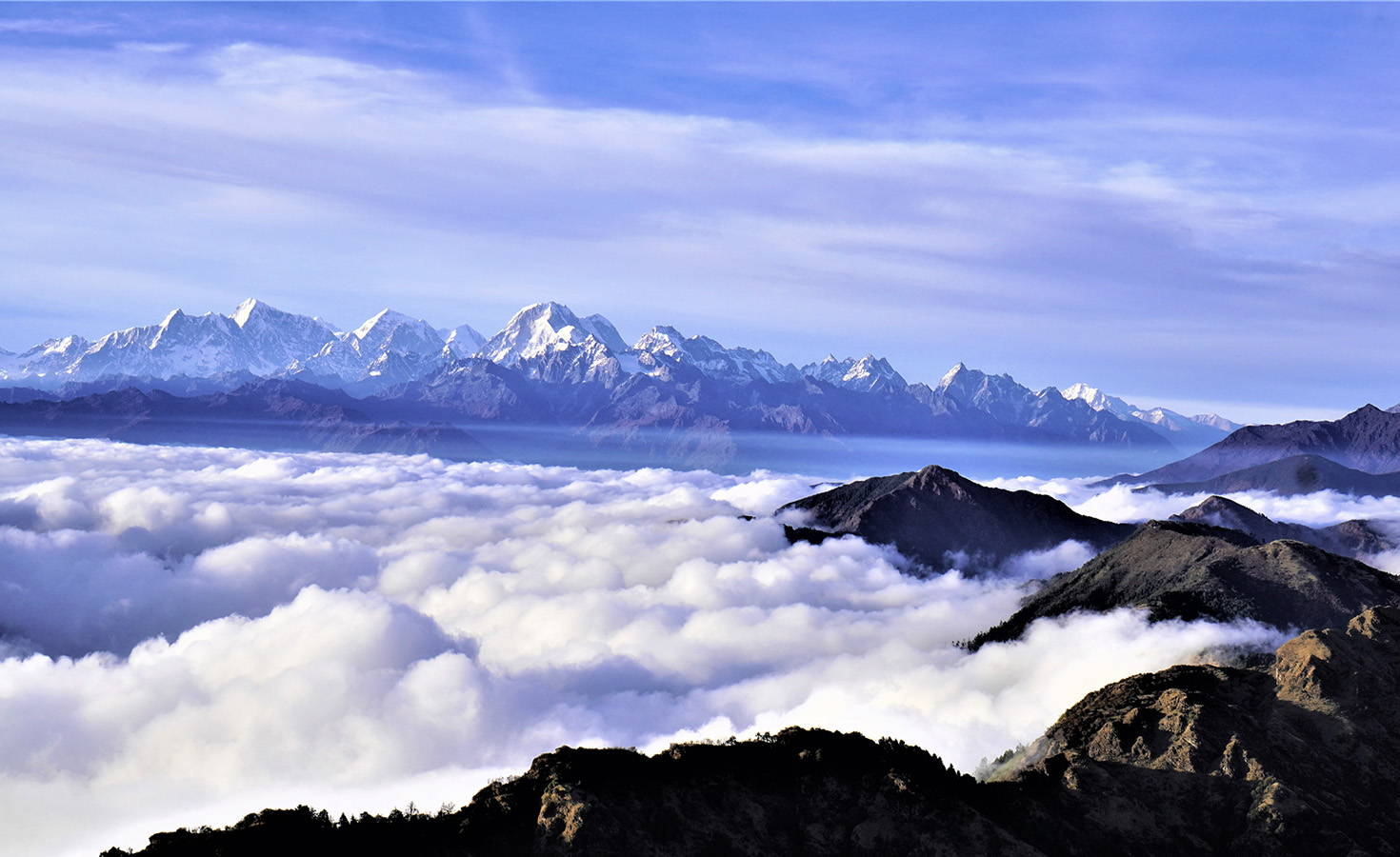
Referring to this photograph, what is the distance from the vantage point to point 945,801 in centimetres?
8219

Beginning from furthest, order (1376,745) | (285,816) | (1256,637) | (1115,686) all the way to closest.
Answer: (1256,637)
(1115,686)
(1376,745)
(285,816)

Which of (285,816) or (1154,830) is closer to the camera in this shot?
(285,816)

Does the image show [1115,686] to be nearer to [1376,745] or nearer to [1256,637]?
[1376,745]

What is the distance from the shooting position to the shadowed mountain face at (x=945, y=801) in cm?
7350

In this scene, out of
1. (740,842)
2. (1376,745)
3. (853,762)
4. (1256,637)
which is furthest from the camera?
(1256,637)

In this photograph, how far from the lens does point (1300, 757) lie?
96.7m

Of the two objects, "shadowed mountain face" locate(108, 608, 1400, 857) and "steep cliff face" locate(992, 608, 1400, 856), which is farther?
"steep cliff face" locate(992, 608, 1400, 856)

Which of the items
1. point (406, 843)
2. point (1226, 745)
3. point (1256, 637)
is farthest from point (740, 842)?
point (1256, 637)

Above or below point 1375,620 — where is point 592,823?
below

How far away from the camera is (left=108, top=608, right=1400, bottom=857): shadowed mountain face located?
73500 mm

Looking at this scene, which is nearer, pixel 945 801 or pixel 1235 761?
pixel 945 801

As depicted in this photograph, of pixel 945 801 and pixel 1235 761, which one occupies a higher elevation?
pixel 1235 761

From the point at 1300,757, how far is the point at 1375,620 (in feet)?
124

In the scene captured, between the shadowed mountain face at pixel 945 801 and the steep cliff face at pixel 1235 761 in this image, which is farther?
the steep cliff face at pixel 1235 761
